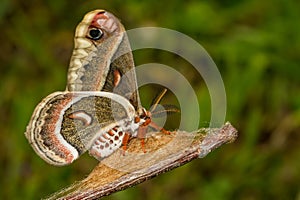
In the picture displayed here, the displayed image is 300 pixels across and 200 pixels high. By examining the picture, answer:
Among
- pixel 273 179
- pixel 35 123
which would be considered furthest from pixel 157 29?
pixel 35 123

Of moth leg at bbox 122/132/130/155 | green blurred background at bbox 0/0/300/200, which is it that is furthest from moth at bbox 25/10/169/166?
green blurred background at bbox 0/0/300/200

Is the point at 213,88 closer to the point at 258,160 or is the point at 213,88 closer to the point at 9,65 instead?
the point at 258,160

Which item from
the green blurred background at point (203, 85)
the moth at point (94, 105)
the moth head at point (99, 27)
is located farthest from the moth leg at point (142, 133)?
the green blurred background at point (203, 85)

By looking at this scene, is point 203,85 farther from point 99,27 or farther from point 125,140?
point 125,140

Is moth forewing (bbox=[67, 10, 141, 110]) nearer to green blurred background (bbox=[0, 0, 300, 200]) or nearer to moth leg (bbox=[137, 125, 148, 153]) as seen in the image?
moth leg (bbox=[137, 125, 148, 153])

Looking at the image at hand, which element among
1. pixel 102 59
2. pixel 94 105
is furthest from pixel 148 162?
pixel 102 59
